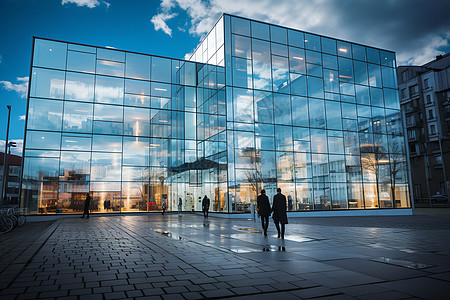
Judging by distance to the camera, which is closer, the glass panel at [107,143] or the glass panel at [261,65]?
the glass panel at [107,143]

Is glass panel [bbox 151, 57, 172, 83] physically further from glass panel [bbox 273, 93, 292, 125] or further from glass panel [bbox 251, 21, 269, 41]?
glass panel [bbox 273, 93, 292, 125]

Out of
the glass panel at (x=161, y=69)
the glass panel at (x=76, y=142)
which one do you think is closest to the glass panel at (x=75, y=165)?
the glass panel at (x=76, y=142)

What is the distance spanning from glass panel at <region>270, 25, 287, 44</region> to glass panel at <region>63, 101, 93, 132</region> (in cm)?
1841

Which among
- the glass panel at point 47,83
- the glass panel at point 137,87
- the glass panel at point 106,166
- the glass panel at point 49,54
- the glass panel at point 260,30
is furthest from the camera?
the glass panel at point 137,87

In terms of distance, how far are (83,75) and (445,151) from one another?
55.2 meters

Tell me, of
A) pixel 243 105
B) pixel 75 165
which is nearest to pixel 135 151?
pixel 75 165

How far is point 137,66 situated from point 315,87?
1780 centimetres

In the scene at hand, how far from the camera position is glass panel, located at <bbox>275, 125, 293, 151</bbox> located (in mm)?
28547

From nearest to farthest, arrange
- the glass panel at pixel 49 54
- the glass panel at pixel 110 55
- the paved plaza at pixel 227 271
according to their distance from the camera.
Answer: the paved plaza at pixel 227 271
the glass panel at pixel 49 54
the glass panel at pixel 110 55

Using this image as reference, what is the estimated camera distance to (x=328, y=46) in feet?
108

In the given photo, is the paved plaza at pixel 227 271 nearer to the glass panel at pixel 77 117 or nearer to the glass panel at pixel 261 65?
the glass panel at pixel 77 117

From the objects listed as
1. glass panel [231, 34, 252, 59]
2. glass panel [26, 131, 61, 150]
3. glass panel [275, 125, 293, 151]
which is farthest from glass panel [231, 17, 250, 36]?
glass panel [26, 131, 61, 150]

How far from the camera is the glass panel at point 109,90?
28.8 metres

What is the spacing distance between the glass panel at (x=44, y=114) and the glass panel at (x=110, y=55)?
5989mm
